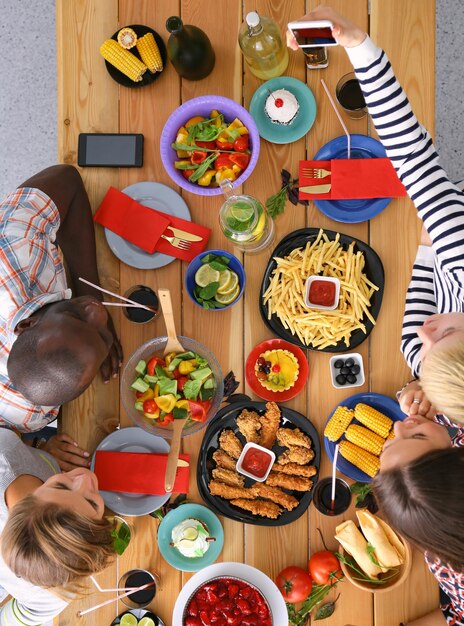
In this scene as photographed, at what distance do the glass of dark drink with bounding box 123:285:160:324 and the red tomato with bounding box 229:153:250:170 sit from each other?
0.52m

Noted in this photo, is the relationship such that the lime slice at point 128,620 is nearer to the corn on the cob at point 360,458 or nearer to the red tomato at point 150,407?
the red tomato at point 150,407

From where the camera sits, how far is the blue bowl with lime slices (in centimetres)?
189

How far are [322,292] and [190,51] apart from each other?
889 millimetres

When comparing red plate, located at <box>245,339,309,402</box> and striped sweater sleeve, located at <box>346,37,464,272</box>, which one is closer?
striped sweater sleeve, located at <box>346,37,464,272</box>

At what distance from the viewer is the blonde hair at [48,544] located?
1.59 metres

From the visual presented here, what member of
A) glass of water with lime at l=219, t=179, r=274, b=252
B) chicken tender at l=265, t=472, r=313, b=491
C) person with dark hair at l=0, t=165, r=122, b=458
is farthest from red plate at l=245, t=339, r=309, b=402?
person with dark hair at l=0, t=165, r=122, b=458

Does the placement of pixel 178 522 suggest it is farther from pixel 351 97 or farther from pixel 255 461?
pixel 351 97

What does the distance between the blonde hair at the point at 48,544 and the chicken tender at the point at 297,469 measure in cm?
61

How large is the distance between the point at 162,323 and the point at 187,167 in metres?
0.54

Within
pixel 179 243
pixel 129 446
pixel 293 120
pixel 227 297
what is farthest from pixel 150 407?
pixel 293 120

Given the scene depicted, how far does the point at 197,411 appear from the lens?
1.86 m

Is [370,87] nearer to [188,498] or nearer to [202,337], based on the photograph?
[202,337]

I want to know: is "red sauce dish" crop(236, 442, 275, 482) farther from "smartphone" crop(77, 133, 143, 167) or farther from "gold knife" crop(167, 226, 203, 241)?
"smartphone" crop(77, 133, 143, 167)

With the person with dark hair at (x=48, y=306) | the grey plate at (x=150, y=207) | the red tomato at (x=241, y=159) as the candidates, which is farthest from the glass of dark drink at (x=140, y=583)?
the red tomato at (x=241, y=159)
